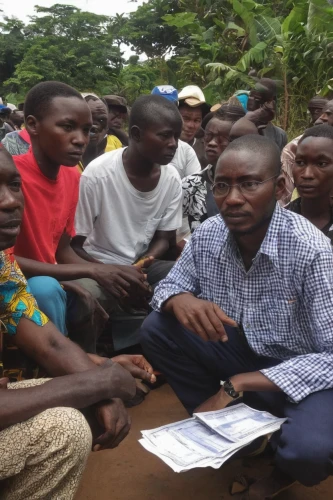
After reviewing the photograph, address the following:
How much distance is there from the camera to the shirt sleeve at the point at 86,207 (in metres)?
3.75

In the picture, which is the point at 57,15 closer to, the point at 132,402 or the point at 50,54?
the point at 50,54

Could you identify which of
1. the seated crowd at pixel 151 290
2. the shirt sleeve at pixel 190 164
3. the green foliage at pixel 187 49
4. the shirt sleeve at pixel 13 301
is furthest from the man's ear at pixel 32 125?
the green foliage at pixel 187 49

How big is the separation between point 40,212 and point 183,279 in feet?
3.22

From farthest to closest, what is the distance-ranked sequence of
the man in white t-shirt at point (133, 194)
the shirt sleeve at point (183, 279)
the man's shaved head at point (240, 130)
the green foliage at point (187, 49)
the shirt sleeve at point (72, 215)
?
the green foliage at point (187, 49) → the man's shaved head at point (240, 130) → the man in white t-shirt at point (133, 194) → the shirt sleeve at point (72, 215) → the shirt sleeve at point (183, 279)

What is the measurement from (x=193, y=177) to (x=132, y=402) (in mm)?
1854

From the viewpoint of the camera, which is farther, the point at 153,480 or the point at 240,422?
the point at 153,480

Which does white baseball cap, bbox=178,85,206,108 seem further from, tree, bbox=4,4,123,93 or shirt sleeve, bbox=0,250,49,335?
tree, bbox=4,4,123,93

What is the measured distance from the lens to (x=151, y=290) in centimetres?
350

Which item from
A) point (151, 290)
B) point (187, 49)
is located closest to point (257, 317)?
point (151, 290)

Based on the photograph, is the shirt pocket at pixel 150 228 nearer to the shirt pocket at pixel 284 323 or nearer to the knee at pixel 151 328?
the knee at pixel 151 328

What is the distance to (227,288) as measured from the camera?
2.61m

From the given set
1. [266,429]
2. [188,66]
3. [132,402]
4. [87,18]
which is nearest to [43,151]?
[132,402]

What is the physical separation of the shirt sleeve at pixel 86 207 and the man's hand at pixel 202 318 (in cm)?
137

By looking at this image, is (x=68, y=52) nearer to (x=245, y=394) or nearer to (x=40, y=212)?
(x=40, y=212)
